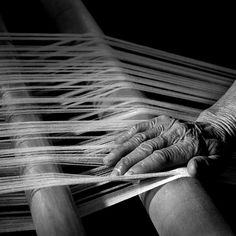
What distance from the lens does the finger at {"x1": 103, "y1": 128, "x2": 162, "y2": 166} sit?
121 cm

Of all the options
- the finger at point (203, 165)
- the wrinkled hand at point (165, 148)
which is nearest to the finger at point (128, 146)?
the wrinkled hand at point (165, 148)

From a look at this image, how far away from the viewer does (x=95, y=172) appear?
120 cm

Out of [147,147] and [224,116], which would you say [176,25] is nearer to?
[224,116]

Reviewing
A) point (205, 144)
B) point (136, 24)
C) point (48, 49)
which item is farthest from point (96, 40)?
point (136, 24)

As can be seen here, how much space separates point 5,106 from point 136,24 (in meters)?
2.15

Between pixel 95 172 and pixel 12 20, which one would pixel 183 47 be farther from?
pixel 95 172

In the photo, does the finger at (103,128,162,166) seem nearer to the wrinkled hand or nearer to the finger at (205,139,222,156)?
the wrinkled hand

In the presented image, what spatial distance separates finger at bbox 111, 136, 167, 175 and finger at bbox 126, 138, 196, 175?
34mm

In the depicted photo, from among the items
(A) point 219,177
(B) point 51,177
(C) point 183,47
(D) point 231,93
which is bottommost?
(A) point 219,177

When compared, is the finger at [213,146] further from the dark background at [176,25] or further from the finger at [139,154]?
the dark background at [176,25]

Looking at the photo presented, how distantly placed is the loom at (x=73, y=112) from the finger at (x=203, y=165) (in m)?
0.03

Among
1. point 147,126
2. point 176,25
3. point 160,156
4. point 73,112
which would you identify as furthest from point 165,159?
point 176,25

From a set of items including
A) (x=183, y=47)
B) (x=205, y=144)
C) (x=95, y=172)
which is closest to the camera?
(x=95, y=172)

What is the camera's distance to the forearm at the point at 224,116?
60.8 inches
